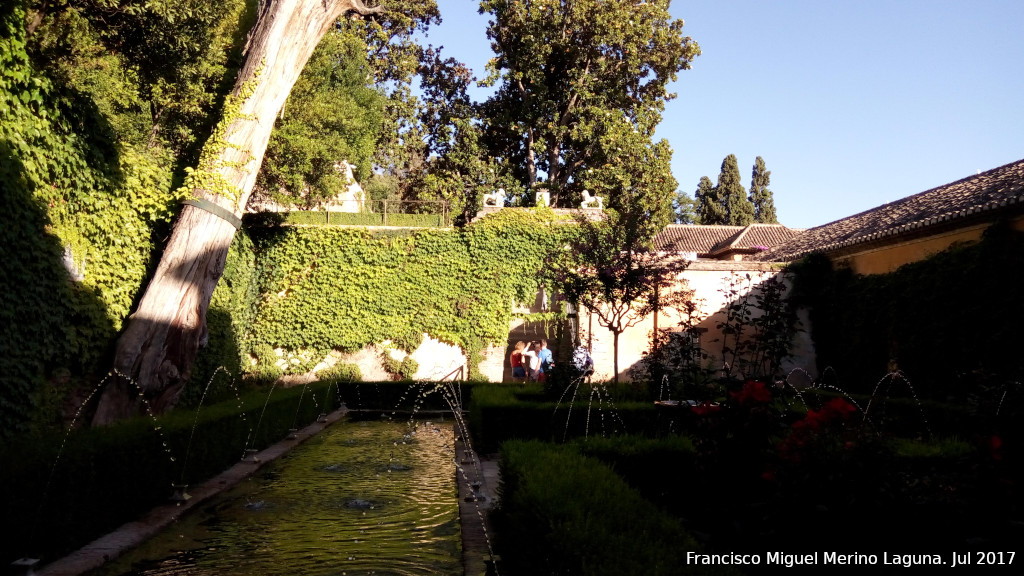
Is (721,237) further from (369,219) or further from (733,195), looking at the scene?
(369,219)

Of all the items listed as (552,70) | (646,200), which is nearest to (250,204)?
(552,70)

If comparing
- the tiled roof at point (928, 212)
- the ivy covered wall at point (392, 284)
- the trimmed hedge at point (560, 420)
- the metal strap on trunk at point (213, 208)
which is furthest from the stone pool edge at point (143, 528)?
the tiled roof at point (928, 212)

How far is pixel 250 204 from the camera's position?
2311 cm

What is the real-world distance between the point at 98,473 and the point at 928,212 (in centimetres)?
1390

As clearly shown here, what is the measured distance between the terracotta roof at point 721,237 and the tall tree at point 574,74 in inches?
260

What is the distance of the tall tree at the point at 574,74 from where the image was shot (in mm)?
22875

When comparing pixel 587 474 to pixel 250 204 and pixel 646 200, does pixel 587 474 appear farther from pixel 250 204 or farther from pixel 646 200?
pixel 250 204

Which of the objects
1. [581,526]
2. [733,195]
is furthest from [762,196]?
[581,526]

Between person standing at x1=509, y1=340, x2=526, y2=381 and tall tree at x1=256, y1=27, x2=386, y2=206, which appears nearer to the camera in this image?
person standing at x1=509, y1=340, x2=526, y2=381

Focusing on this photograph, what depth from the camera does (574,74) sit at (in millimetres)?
23266

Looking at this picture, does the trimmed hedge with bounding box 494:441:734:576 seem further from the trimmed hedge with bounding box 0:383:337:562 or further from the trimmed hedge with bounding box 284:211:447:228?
the trimmed hedge with bounding box 284:211:447:228

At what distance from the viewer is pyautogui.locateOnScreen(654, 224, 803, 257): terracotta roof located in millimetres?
29109

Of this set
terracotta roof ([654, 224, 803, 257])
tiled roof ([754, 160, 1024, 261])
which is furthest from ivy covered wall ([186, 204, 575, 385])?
terracotta roof ([654, 224, 803, 257])

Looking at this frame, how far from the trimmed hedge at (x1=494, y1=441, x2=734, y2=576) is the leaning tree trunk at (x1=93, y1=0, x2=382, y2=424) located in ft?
19.6
